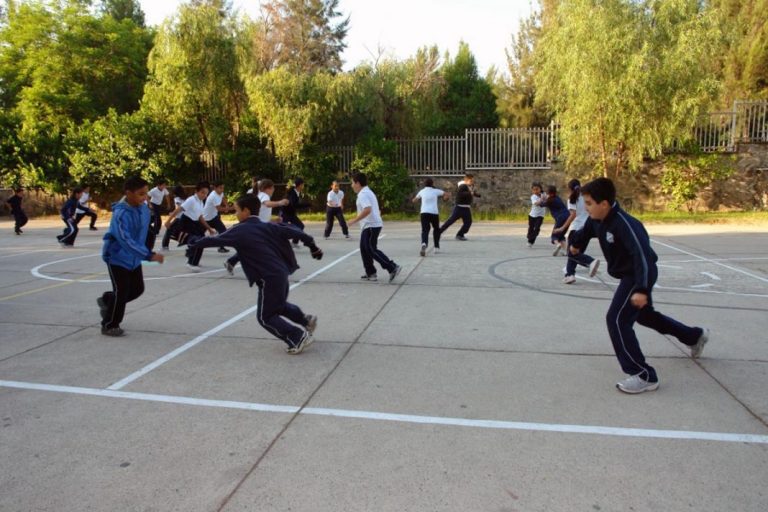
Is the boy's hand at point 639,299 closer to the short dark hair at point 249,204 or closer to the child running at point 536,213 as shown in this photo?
the short dark hair at point 249,204

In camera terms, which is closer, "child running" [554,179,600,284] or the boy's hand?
the boy's hand

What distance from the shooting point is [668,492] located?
305 centimetres

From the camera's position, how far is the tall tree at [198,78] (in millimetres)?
22156

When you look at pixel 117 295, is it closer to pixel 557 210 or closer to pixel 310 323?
pixel 310 323

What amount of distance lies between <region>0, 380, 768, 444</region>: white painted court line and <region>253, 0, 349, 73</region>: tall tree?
30.4 m

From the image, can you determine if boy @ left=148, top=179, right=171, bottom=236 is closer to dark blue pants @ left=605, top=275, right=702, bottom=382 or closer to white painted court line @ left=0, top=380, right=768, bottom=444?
white painted court line @ left=0, top=380, right=768, bottom=444

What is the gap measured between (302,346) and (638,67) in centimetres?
1782

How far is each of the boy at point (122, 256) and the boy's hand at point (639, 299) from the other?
15.2 feet

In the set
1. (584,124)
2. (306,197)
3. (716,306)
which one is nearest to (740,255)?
(716,306)

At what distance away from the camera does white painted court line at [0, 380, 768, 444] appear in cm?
371

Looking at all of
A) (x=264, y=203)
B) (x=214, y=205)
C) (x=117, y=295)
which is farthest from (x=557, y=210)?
(x=117, y=295)

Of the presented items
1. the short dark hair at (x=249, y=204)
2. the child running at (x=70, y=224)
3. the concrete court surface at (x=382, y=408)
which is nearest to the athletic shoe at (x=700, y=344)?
the concrete court surface at (x=382, y=408)

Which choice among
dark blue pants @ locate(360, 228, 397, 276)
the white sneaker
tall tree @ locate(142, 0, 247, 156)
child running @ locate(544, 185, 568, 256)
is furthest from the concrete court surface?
tall tree @ locate(142, 0, 247, 156)

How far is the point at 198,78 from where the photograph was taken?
22375 mm
